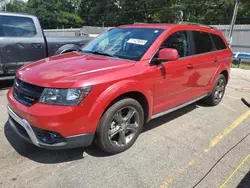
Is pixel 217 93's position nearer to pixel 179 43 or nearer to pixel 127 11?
pixel 179 43

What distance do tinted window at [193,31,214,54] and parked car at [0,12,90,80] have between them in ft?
11.9

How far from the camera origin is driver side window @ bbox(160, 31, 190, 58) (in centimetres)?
395

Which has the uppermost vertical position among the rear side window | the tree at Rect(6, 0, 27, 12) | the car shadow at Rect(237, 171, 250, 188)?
the tree at Rect(6, 0, 27, 12)

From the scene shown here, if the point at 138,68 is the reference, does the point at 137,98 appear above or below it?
below

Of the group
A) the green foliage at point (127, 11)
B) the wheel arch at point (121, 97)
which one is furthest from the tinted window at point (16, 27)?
the green foliage at point (127, 11)

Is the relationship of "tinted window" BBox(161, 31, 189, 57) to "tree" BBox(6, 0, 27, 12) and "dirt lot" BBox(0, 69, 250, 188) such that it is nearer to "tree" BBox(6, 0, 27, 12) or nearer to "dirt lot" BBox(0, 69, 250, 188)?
"dirt lot" BBox(0, 69, 250, 188)

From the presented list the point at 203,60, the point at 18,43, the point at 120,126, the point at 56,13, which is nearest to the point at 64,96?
the point at 120,126

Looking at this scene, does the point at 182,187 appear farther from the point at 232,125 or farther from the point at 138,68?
the point at 232,125

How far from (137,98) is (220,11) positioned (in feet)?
102

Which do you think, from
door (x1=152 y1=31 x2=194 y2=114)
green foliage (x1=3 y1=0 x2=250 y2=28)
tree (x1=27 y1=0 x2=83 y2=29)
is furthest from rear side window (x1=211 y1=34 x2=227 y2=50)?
tree (x1=27 y1=0 x2=83 y2=29)

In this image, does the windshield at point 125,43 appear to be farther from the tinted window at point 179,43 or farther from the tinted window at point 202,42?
the tinted window at point 202,42

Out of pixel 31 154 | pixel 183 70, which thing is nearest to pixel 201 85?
pixel 183 70

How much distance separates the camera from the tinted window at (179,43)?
3.95m

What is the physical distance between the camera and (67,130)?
2.80m
